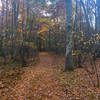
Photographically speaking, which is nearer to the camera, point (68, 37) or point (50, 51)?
point (68, 37)

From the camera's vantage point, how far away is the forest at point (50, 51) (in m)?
7.50

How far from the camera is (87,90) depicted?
7.16 metres

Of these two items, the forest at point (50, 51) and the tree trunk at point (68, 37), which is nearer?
Result: the forest at point (50, 51)

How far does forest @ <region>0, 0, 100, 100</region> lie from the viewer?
7496 mm

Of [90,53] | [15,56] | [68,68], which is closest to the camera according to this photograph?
[90,53]

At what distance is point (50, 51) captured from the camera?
31641mm

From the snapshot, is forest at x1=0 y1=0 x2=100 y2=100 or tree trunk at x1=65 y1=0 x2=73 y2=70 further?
tree trunk at x1=65 y1=0 x2=73 y2=70

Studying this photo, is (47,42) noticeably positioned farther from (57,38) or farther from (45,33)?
(57,38)

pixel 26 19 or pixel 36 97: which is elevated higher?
pixel 26 19

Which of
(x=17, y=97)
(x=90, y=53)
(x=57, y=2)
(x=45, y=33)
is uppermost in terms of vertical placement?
(x=57, y=2)

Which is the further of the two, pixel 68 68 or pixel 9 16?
pixel 9 16

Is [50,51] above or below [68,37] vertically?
below

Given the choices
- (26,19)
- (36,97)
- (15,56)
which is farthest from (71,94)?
(26,19)

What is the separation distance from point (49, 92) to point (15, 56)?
36.9 feet
